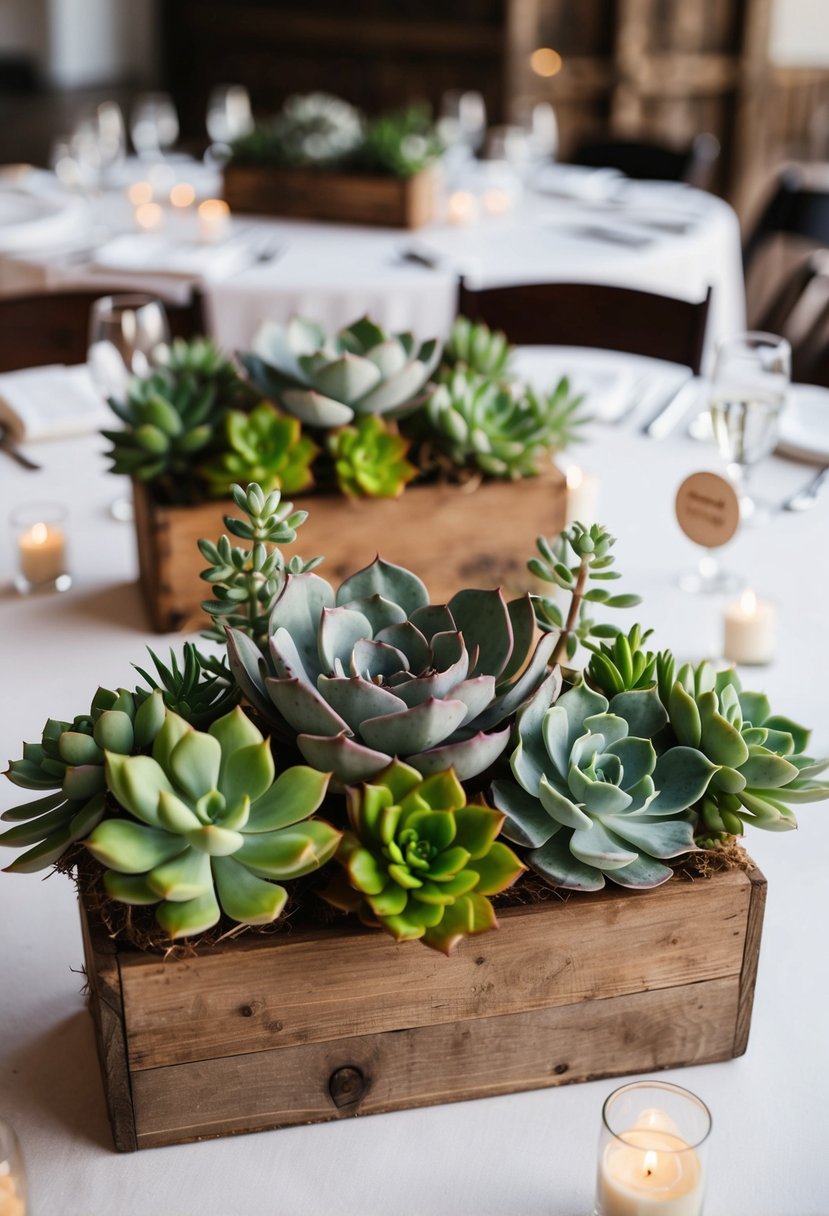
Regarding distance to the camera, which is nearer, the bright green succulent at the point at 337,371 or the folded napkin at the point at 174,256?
the bright green succulent at the point at 337,371

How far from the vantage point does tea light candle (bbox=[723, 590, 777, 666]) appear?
1159mm

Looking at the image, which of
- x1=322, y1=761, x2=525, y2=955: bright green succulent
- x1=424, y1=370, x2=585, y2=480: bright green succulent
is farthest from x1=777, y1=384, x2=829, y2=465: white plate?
x1=322, y1=761, x2=525, y2=955: bright green succulent

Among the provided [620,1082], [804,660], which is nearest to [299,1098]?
[620,1082]

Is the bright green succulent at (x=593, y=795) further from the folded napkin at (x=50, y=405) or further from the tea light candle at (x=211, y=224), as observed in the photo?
the tea light candle at (x=211, y=224)

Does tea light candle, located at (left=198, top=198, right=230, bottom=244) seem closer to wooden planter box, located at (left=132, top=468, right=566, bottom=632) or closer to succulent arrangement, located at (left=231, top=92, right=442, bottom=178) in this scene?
succulent arrangement, located at (left=231, top=92, right=442, bottom=178)

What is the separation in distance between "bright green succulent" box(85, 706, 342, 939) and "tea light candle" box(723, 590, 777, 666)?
0.61m

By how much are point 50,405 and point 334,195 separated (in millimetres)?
1314

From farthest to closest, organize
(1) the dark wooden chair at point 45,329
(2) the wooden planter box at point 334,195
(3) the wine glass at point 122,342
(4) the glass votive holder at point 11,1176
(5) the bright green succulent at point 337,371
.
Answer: (2) the wooden planter box at point 334,195 < (1) the dark wooden chair at point 45,329 < (3) the wine glass at point 122,342 < (5) the bright green succulent at point 337,371 < (4) the glass votive holder at point 11,1176

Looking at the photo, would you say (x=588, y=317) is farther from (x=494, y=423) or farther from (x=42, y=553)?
(x=42, y=553)

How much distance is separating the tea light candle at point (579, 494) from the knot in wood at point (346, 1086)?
2.27ft

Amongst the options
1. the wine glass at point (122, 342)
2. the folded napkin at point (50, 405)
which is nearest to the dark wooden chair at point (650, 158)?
the folded napkin at point (50, 405)

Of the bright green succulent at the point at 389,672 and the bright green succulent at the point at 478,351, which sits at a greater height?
the bright green succulent at the point at 389,672

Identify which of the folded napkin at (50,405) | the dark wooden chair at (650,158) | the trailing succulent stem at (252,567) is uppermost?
the trailing succulent stem at (252,567)

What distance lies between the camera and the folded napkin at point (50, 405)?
1.62 metres
